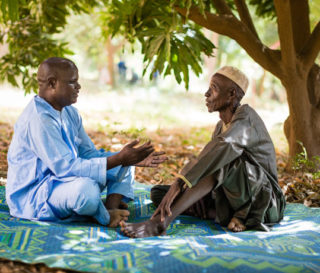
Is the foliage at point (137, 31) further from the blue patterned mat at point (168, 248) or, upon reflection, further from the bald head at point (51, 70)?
the blue patterned mat at point (168, 248)

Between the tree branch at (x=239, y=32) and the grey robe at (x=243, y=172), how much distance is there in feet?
5.47

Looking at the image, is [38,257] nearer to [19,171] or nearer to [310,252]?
[19,171]

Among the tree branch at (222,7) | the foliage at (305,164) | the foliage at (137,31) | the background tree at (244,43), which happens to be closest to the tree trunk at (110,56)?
the foliage at (137,31)

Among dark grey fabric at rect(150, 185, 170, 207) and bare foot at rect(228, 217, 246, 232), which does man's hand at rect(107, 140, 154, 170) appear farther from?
bare foot at rect(228, 217, 246, 232)

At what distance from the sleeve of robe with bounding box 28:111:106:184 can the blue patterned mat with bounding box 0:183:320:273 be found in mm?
389

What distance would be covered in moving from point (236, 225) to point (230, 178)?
38cm

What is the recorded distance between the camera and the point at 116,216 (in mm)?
3104

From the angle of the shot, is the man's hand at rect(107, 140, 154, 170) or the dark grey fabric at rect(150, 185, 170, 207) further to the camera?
the dark grey fabric at rect(150, 185, 170, 207)

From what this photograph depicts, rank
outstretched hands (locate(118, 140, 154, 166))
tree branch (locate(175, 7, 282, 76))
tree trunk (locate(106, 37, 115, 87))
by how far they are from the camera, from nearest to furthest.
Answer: outstretched hands (locate(118, 140, 154, 166))
tree branch (locate(175, 7, 282, 76))
tree trunk (locate(106, 37, 115, 87))

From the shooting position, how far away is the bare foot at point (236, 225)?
3.05 metres

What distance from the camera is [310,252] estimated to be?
255 cm

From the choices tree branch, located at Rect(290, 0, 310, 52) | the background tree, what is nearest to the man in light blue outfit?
the background tree

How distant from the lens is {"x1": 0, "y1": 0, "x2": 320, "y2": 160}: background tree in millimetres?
4383

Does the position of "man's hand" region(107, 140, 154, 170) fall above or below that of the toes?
above
